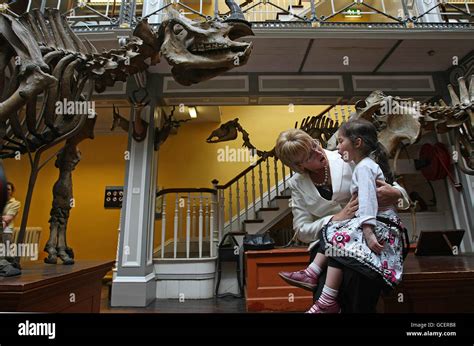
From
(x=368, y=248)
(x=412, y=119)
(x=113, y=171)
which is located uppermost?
(x=113, y=171)

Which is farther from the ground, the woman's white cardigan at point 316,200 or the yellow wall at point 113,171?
the yellow wall at point 113,171

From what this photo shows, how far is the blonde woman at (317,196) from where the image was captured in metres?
1.22

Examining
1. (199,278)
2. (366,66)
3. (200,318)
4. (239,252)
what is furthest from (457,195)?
(200,318)

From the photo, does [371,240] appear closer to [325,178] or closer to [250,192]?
[325,178]

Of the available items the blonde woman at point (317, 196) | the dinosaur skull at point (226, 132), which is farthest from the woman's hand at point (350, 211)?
the dinosaur skull at point (226, 132)

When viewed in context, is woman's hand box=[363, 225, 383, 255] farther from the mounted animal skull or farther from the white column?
the white column

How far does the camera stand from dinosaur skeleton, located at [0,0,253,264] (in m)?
1.66

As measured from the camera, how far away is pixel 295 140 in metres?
1.30

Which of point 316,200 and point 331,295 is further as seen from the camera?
point 316,200

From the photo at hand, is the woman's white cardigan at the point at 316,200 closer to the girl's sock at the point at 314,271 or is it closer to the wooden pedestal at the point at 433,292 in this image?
the girl's sock at the point at 314,271

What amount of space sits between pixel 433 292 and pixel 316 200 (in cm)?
77

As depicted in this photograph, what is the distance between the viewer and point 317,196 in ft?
4.45

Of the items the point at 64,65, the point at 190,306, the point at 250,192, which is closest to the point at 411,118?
the point at 64,65

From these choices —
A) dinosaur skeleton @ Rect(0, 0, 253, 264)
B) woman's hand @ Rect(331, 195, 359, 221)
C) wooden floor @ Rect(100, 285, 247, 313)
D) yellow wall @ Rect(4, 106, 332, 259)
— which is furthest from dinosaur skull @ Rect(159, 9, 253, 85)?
yellow wall @ Rect(4, 106, 332, 259)
